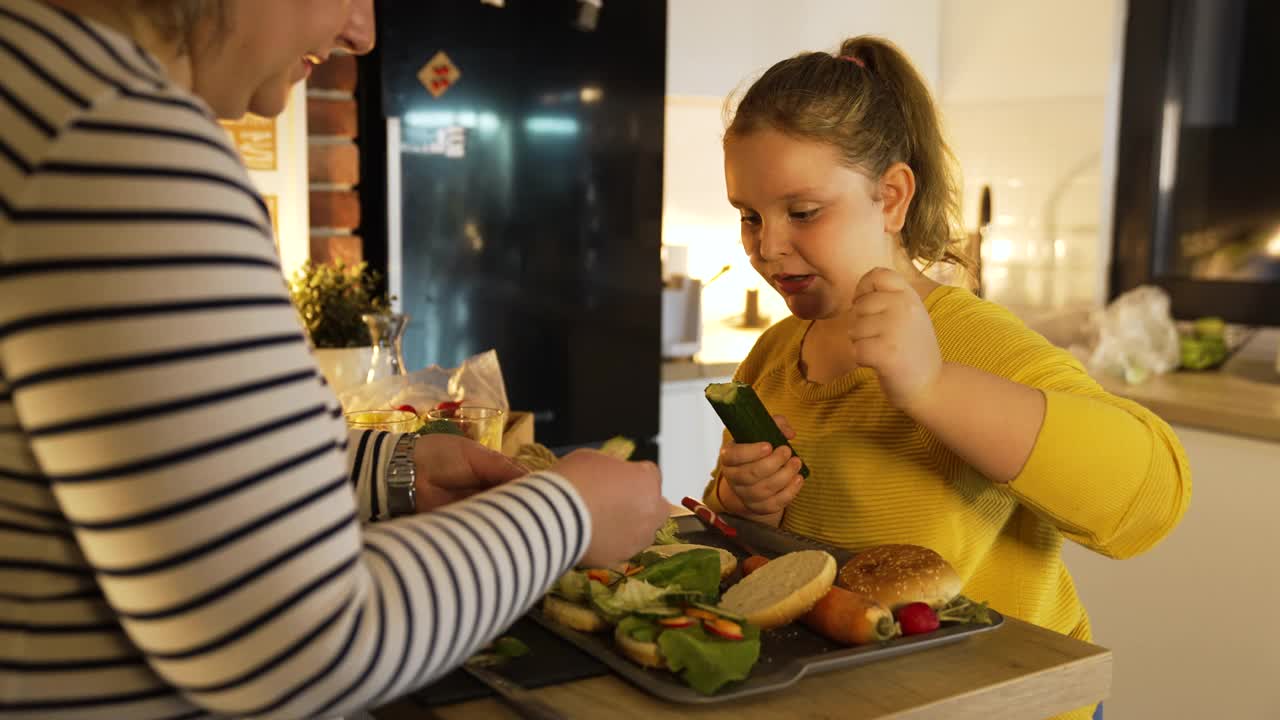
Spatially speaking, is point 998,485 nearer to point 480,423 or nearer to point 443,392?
point 480,423

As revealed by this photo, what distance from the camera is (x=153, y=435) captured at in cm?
48

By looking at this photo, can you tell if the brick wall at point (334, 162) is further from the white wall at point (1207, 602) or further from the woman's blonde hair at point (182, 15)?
the woman's blonde hair at point (182, 15)

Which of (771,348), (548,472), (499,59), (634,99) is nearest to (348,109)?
(499,59)

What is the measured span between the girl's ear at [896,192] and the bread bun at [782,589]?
50 cm

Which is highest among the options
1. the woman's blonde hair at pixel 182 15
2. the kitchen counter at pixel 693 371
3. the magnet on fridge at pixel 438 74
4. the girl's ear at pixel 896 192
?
→ the magnet on fridge at pixel 438 74

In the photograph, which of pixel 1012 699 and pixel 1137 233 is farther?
pixel 1137 233

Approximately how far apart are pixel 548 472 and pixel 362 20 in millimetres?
304

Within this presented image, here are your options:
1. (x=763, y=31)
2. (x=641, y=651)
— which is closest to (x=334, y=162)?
(x=763, y=31)

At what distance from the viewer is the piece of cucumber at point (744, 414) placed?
1124mm

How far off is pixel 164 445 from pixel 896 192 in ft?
3.18

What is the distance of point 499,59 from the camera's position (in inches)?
102

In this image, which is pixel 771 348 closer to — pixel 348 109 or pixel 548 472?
pixel 548 472

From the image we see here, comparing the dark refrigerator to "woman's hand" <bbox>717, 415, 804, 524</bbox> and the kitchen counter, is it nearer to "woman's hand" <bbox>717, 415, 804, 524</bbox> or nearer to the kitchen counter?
the kitchen counter


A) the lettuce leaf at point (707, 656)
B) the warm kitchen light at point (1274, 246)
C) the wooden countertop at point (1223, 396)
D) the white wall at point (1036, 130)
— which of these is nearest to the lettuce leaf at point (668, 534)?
the lettuce leaf at point (707, 656)
